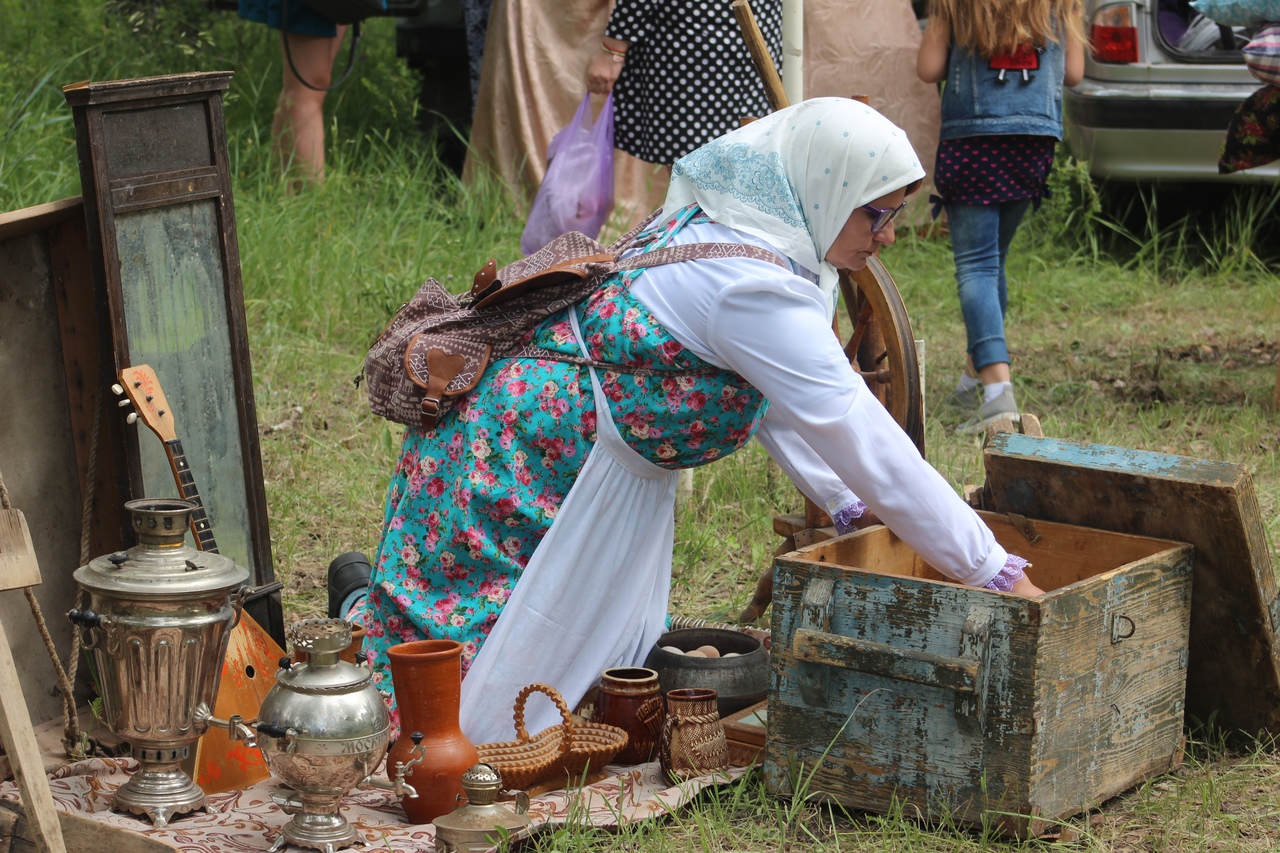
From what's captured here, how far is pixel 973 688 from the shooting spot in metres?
2.47

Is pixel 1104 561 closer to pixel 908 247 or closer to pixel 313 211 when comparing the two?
pixel 313 211

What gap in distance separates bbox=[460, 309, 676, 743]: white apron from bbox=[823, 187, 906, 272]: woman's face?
509mm

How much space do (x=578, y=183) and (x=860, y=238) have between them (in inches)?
74.3

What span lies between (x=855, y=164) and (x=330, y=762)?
1.34 m

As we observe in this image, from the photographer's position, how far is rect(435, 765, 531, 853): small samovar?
243 centimetres

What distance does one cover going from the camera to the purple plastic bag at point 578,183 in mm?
4535

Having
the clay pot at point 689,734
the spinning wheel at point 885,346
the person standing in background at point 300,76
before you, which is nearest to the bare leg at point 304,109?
the person standing in background at point 300,76

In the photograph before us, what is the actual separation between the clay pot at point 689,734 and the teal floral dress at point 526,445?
0.40 m

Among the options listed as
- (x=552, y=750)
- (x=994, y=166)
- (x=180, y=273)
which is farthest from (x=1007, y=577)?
(x=994, y=166)

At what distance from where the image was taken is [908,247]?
762 cm

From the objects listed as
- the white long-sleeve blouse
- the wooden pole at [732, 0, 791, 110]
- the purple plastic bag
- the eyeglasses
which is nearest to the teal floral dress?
the white long-sleeve blouse

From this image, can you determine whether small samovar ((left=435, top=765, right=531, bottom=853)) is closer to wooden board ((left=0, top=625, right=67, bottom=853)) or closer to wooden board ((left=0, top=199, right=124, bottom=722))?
wooden board ((left=0, top=625, right=67, bottom=853))

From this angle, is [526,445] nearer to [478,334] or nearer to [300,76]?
[478,334]

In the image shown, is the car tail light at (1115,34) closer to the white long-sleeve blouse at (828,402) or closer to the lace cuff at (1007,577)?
the white long-sleeve blouse at (828,402)
